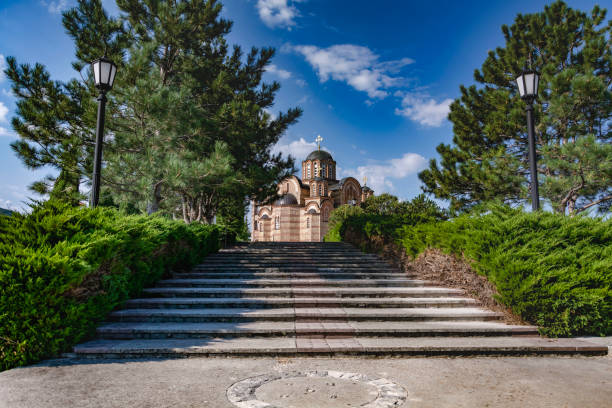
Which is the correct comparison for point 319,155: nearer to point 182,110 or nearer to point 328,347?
point 182,110

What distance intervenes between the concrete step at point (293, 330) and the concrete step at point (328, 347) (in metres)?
0.13

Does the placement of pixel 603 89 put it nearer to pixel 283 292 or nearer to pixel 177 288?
pixel 283 292

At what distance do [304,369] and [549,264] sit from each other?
14.5ft

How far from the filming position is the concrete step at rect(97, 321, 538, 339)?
5.42m

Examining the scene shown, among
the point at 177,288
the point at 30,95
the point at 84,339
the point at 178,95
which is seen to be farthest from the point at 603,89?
the point at 30,95

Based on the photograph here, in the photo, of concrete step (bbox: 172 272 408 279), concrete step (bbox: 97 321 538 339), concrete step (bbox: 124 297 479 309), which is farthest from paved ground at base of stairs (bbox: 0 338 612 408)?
concrete step (bbox: 172 272 408 279)

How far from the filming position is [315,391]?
11.8ft

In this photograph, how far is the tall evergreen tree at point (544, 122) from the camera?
15.6m

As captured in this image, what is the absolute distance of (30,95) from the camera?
13.5m

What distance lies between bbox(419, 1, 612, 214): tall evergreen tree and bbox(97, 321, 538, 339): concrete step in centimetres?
1247

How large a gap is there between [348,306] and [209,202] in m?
12.7

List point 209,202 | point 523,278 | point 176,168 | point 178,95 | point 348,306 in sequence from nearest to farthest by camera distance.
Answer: point 523,278 < point 348,306 < point 176,168 < point 178,95 < point 209,202

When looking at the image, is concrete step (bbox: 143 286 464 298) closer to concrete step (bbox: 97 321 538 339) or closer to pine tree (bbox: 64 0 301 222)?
concrete step (bbox: 97 321 538 339)

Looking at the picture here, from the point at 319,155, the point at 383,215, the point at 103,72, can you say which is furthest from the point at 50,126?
the point at 319,155
